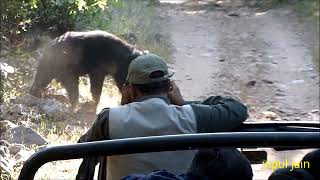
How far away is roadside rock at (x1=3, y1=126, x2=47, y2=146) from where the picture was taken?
218 inches

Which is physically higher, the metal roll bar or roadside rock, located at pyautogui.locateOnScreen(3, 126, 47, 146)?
the metal roll bar

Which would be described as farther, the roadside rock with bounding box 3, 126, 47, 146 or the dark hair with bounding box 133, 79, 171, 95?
the roadside rock with bounding box 3, 126, 47, 146

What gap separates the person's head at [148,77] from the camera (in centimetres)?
279

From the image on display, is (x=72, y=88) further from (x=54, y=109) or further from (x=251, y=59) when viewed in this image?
(x=251, y=59)

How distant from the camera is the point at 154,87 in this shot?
2.80 metres

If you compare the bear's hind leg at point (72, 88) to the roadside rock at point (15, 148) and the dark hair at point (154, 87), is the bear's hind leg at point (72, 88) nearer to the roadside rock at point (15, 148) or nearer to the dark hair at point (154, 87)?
the roadside rock at point (15, 148)

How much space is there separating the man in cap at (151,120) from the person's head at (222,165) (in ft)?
2.37

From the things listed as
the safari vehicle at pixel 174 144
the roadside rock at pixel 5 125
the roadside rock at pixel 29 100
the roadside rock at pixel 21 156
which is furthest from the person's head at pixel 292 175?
the roadside rock at pixel 29 100

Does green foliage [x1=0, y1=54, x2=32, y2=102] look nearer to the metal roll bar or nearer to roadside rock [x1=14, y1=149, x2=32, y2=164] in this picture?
roadside rock [x1=14, y1=149, x2=32, y2=164]

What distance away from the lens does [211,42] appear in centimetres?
1226

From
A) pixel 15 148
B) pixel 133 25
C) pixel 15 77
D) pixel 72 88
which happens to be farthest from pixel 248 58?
pixel 15 148

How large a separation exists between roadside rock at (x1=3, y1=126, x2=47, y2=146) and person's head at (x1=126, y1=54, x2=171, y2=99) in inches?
117

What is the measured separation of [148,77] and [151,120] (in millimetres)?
249

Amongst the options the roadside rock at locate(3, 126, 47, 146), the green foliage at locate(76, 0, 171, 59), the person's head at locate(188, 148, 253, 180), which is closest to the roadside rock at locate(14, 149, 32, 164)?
the roadside rock at locate(3, 126, 47, 146)
